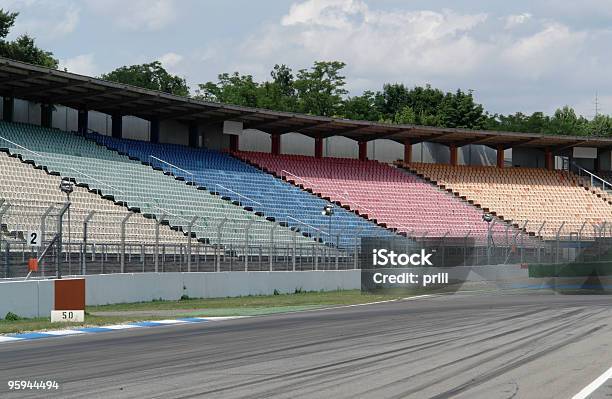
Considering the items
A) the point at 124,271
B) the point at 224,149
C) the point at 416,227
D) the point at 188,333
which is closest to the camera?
the point at 188,333

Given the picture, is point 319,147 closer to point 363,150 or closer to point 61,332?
point 363,150

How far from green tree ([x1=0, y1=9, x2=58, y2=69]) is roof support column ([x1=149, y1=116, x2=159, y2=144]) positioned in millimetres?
26544

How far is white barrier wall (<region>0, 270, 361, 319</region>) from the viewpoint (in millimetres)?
23578

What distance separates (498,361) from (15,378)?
6.63 m

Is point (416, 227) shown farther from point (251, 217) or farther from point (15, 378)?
point (15, 378)

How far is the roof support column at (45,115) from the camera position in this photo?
161 ft

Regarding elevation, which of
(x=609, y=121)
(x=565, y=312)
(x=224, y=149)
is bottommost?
(x=565, y=312)

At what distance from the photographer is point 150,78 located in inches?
4040

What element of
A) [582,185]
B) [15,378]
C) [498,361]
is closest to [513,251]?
[582,185]

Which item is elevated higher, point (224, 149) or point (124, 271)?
point (224, 149)

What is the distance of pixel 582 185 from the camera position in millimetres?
68250

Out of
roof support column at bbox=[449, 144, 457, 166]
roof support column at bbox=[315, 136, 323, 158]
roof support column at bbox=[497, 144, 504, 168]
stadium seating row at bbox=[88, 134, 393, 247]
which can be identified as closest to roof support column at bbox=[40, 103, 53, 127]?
stadium seating row at bbox=[88, 134, 393, 247]

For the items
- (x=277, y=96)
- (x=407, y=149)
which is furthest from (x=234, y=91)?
(x=407, y=149)

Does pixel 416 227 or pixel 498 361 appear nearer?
pixel 498 361
